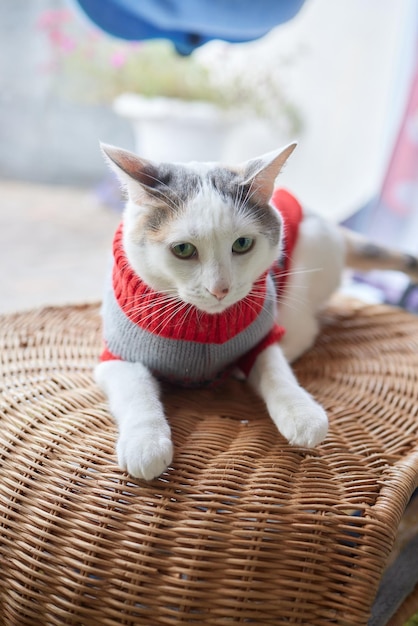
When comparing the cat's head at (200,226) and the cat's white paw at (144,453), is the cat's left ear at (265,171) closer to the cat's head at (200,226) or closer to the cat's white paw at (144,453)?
the cat's head at (200,226)

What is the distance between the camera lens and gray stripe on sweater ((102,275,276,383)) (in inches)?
39.4

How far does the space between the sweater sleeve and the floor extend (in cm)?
76

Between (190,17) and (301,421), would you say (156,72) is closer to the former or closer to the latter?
(190,17)

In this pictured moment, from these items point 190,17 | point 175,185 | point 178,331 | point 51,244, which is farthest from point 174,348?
point 51,244

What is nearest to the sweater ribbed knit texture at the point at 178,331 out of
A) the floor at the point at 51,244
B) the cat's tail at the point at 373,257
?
the cat's tail at the point at 373,257

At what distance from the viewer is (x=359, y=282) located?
218 centimetres

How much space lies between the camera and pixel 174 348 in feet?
3.28

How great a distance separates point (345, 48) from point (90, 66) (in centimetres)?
120

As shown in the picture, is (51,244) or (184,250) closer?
(184,250)

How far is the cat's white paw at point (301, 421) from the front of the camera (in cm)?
89

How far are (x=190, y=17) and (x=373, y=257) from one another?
779mm

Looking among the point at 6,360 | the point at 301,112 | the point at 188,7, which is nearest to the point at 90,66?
the point at 301,112

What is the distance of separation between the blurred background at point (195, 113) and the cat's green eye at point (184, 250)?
1.46 m

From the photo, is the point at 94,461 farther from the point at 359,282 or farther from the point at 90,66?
the point at 90,66
